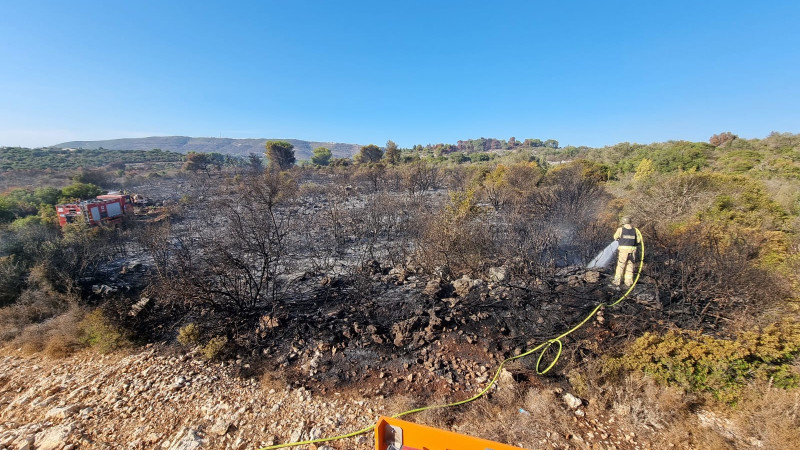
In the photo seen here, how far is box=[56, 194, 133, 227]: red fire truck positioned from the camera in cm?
1177

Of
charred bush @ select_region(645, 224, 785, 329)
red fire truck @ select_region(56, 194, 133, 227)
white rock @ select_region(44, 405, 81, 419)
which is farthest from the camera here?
red fire truck @ select_region(56, 194, 133, 227)

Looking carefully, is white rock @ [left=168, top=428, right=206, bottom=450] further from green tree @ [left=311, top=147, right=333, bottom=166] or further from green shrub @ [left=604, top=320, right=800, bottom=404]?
green tree @ [left=311, top=147, right=333, bottom=166]

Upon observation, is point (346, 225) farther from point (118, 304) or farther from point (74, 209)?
point (74, 209)

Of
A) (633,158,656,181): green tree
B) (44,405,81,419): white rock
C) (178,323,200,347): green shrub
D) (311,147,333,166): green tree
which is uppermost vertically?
(311,147,333,166): green tree

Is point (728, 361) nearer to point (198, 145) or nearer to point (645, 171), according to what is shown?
point (645, 171)

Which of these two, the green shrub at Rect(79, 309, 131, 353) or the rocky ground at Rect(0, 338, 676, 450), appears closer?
the rocky ground at Rect(0, 338, 676, 450)

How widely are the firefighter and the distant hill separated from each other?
240ft

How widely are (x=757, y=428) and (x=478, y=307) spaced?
141 inches

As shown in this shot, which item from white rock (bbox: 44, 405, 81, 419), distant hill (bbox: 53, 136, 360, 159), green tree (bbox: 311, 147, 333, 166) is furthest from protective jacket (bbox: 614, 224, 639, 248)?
distant hill (bbox: 53, 136, 360, 159)

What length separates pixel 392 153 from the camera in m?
36.9

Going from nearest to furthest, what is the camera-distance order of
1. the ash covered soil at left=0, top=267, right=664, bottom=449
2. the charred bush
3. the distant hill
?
1. the ash covered soil at left=0, top=267, right=664, bottom=449
2. the charred bush
3. the distant hill

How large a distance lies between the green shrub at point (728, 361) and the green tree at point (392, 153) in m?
33.3

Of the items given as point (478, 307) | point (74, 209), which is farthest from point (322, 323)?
point (74, 209)

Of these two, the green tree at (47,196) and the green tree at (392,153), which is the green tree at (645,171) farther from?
the green tree at (47,196)
